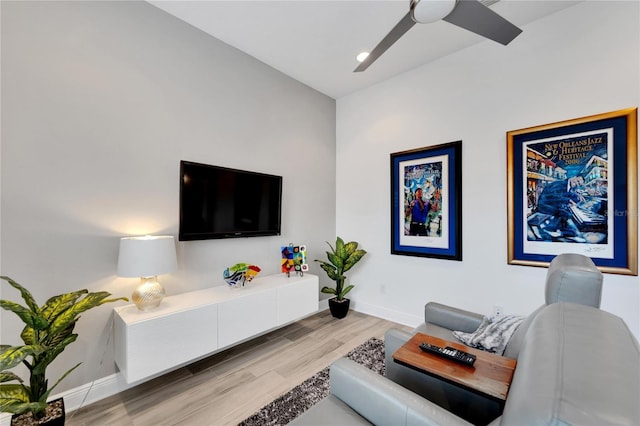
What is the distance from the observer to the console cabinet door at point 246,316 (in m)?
2.26

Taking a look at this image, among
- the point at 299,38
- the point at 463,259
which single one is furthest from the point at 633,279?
the point at 299,38

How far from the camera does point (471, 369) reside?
1.18 metres

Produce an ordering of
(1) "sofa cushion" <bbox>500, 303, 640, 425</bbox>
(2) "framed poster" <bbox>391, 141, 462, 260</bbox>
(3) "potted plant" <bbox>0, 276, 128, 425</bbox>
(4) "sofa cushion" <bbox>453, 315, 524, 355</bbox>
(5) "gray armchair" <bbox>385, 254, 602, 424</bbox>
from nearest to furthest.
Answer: (1) "sofa cushion" <bbox>500, 303, 640, 425</bbox>
(5) "gray armchair" <bbox>385, 254, 602, 424</bbox>
(3) "potted plant" <bbox>0, 276, 128, 425</bbox>
(4) "sofa cushion" <bbox>453, 315, 524, 355</bbox>
(2) "framed poster" <bbox>391, 141, 462, 260</bbox>

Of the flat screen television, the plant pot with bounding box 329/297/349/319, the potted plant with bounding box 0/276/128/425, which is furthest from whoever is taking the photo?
the plant pot with bounding box 329/297/349/319

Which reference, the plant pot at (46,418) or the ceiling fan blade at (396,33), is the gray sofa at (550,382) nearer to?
the plant pot at (46,418)

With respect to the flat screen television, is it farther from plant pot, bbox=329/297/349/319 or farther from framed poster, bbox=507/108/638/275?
framed poster, bbox=507/108/638/275

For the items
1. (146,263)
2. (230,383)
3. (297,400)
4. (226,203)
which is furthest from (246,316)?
(226,203)

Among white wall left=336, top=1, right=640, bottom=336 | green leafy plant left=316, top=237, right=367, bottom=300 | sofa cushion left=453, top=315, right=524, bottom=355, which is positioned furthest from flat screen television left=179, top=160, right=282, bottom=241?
sofa cushion left=453, top=315, right=524, bottom=355

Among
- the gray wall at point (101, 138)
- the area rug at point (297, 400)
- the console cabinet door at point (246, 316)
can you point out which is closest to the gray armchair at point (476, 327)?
the area rug at point (297, 400)

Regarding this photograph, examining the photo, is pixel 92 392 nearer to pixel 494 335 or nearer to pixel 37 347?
pixel 37 347

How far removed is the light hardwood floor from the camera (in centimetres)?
181

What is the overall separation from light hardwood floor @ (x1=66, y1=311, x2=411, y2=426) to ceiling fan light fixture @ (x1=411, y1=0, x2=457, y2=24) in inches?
105

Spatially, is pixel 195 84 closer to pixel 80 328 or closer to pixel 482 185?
pixel 80 328

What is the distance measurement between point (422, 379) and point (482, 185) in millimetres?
2042
